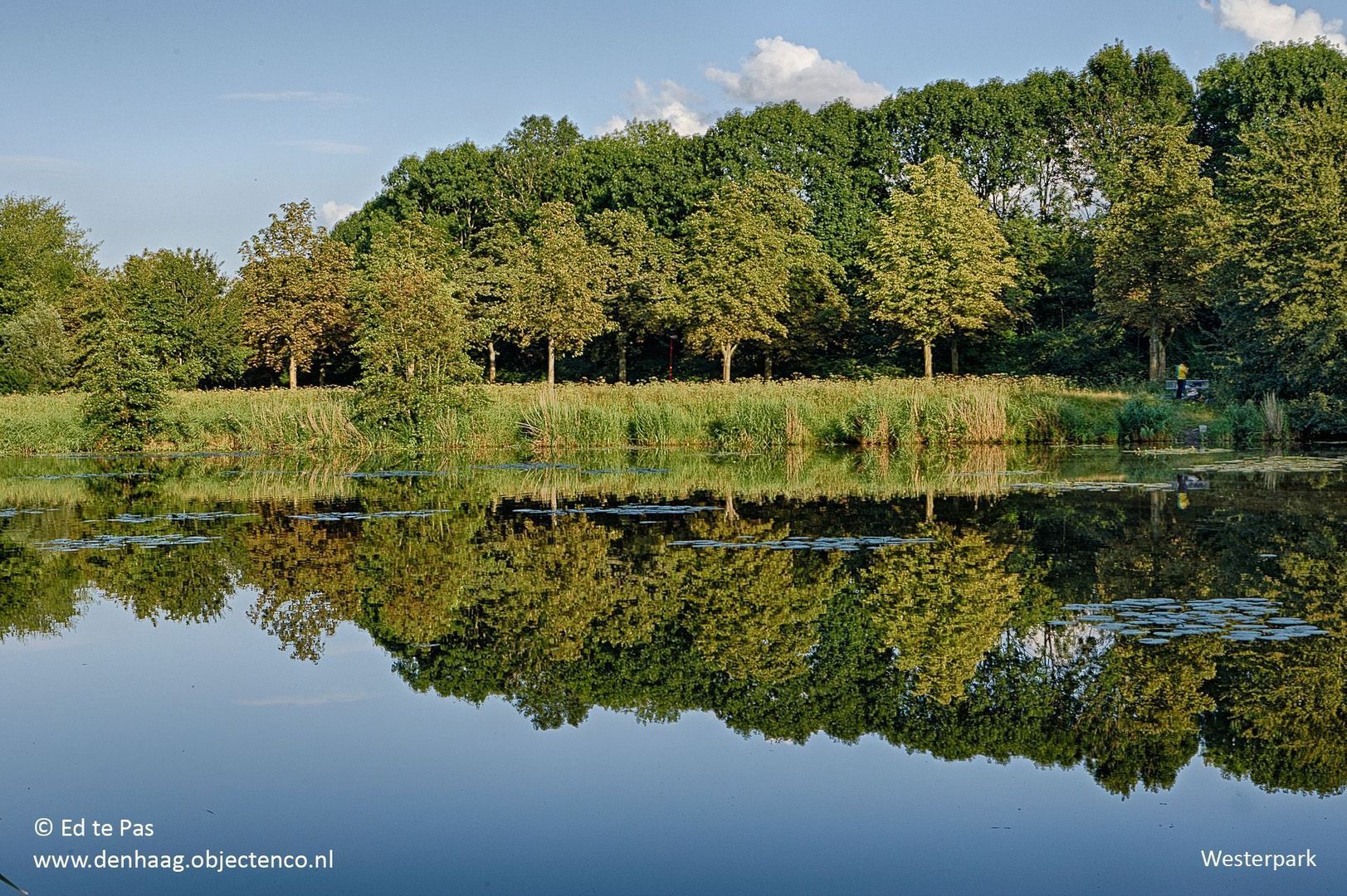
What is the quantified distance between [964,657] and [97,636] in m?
6.24

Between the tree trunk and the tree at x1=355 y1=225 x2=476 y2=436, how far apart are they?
80.1 feet

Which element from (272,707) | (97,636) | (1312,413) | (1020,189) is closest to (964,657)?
(272,707)

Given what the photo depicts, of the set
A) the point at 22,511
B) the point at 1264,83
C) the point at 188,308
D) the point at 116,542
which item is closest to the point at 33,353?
the point at 188,308

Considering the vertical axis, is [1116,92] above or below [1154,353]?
above

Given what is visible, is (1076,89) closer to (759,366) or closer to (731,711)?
(759,366)

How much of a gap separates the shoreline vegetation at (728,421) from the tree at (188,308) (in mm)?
15720

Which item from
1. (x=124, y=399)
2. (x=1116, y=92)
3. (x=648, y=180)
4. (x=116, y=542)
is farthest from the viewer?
(x=648, y=180)

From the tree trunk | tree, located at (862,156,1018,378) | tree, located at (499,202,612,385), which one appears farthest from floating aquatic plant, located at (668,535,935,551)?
tree, located at (499,202,612,385)

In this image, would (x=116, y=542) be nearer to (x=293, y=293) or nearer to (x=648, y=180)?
(x=293, y=293)

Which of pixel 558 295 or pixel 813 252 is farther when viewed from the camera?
pixel 813 252

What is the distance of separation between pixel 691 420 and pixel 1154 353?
68.7ft

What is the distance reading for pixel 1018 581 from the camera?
1007 cm

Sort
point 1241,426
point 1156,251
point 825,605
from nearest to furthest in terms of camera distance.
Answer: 1. point 825,605
2. point 1241,426
3. point 1156,251

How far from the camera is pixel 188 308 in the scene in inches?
1738
